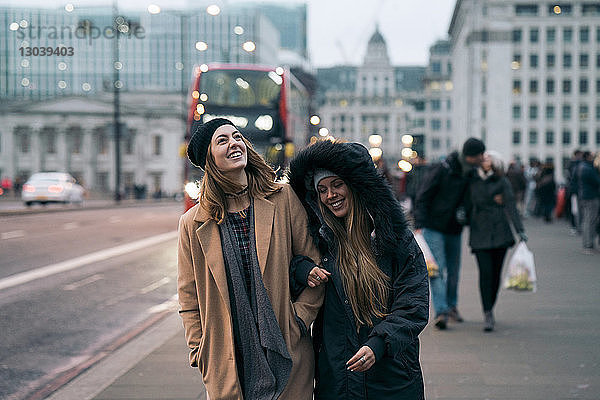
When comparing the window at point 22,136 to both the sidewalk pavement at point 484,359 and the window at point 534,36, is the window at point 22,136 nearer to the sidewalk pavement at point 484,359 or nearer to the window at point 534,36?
the window at point 534,36

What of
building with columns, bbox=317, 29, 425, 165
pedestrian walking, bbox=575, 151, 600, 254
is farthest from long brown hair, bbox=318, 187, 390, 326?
building with columns, bbox=317, 29, 425, 165

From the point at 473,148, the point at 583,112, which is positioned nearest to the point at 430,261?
the point at 473,148

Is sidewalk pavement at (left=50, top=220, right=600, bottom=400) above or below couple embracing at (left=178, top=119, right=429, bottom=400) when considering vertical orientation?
below

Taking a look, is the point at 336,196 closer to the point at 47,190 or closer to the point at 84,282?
the point at 84,282

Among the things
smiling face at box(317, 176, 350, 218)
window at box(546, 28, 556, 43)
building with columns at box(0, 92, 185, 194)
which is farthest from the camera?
window at box(546, 28, 556, 43)

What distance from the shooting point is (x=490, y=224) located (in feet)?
23.8

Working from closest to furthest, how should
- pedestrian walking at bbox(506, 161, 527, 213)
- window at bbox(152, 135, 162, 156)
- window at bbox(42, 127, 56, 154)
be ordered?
1. pedestrian walking at bbox(506, 161, 527, 213)
2. window at bbox(42, 127, 56, 154)
3. window at bbox(152, 135, 162, 156)

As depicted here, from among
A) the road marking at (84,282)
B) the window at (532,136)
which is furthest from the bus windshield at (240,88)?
the window at (532,136)

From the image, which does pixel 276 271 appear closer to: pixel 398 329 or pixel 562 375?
pixel 398 329

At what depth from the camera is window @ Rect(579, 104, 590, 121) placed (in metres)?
96.6

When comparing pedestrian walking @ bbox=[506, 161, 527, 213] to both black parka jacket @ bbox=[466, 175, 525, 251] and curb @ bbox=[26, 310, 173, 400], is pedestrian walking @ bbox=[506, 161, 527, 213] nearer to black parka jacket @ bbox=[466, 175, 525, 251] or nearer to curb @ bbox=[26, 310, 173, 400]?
black parka jacket @ bbox=[466, 175, 525, 251]

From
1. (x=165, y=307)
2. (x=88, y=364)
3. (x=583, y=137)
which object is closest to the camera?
(x=88, y=364)

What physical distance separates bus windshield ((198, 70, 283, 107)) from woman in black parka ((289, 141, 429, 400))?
1604cm

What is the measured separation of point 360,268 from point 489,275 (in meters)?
4.59
